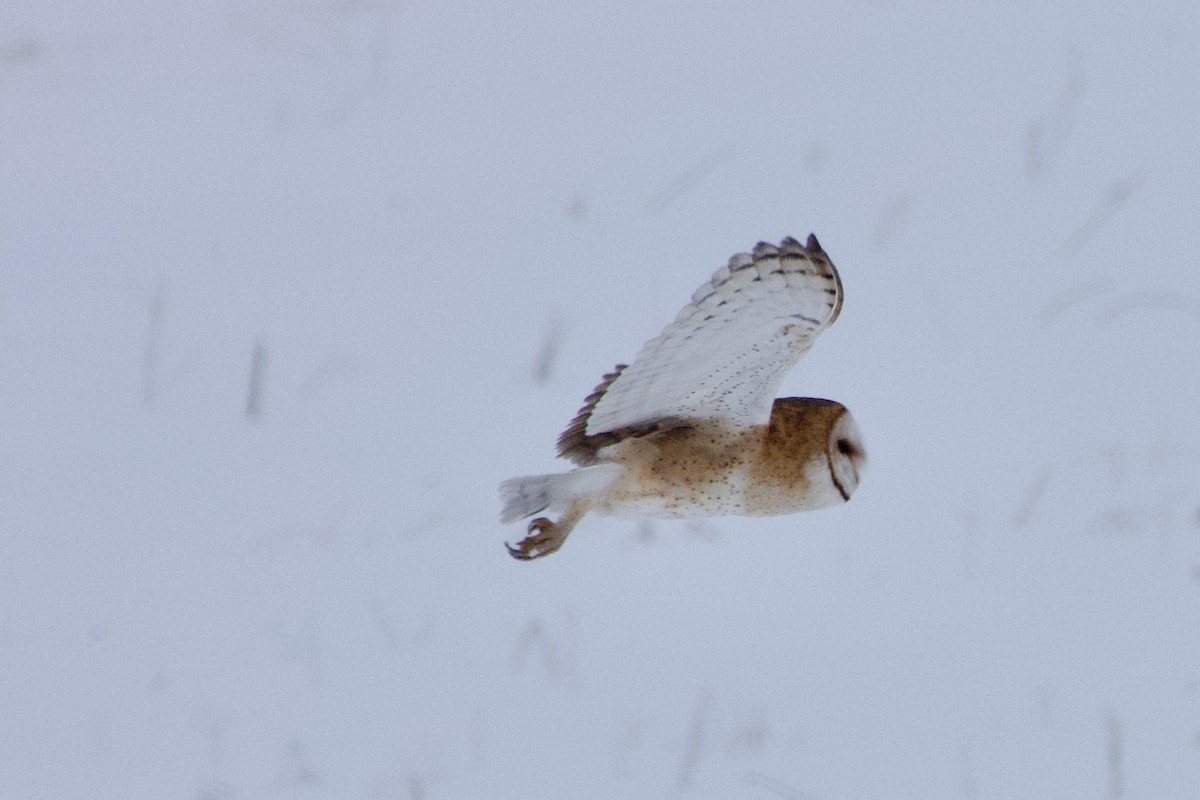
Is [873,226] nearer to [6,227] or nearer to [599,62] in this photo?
[599,62]

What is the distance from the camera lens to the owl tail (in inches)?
155

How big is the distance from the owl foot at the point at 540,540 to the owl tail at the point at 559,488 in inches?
1.4

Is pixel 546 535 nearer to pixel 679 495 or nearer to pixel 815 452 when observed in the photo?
pixel 679 495

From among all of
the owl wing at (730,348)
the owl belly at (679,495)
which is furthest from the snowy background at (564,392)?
the owl wing at (730,348)

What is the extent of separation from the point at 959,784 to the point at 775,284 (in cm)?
170

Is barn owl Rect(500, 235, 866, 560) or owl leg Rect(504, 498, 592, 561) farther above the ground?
barn owl Rect(500, 235, 866, 560)

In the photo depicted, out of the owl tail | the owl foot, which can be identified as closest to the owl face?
the owl tail

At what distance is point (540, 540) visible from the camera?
154 inches

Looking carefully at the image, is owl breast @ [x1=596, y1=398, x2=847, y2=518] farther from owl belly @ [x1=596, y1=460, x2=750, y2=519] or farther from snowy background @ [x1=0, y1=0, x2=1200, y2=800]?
snowy background @ [x1=0, y1=0, x2=1200, y2=800]

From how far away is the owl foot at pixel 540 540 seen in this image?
3.91 m

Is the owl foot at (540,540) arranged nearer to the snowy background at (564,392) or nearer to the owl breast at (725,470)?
the owl breast at (725,470)

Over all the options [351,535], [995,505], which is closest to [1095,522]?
[995,505]

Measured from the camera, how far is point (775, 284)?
3.33 metres

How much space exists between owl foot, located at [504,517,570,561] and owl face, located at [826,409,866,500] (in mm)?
499
